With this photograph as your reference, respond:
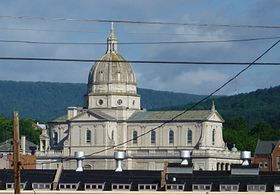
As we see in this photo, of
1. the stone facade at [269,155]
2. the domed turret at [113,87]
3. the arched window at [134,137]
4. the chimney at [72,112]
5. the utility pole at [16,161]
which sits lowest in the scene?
the utility pole at [16,161]

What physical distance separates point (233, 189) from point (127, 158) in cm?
8894

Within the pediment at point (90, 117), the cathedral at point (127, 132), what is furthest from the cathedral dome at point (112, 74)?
the pediment at point (90, 117)

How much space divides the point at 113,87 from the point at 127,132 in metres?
6.47

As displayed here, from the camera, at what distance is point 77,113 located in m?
196

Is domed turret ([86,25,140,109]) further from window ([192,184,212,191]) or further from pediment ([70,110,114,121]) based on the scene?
window ([192,184,212,191])

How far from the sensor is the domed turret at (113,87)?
198 metres

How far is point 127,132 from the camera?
195500 millimetres

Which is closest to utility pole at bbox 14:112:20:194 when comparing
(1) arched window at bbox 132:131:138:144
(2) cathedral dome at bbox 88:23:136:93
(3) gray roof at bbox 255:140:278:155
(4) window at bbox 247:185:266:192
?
(4) window at bbox 247:185:266:192

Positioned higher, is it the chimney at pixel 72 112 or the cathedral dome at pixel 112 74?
the cathedral dome at pixel 112 74

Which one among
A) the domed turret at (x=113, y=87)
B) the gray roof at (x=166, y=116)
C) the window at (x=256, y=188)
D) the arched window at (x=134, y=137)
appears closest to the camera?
the window at (x=256, y=188)

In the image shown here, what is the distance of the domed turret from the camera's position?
197750 mm

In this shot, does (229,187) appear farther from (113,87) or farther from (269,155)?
(113,87)

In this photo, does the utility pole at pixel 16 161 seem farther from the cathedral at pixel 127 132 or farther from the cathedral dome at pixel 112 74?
the cathedral dome at pixel 112 74

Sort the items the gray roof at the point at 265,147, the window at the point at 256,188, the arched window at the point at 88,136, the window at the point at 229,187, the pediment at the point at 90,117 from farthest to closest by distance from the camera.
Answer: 1. the pediment at the point at 90,117
2. the arched window at the point at 88,136
3. the gray roof at the point at 265,147
4. the window at the point at 229,187
5. the window at the point at 256,188
